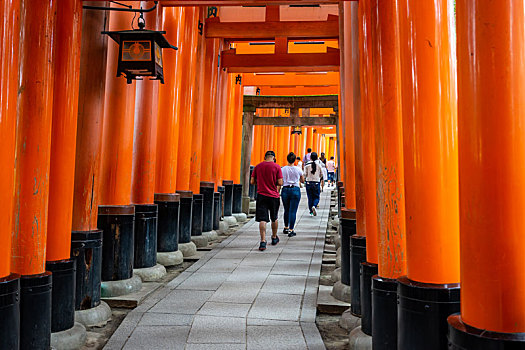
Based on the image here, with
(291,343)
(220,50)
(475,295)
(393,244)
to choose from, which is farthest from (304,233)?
(475,295)

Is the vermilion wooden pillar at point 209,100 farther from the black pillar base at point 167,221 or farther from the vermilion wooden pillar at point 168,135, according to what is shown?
the black pillar base at point 167,221

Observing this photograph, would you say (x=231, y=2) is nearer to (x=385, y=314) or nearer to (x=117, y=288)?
(x=117, y=288)

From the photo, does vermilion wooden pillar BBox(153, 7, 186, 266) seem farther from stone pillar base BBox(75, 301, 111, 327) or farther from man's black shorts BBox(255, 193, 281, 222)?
stone pillar base BBox(75, 301, 111, 327)

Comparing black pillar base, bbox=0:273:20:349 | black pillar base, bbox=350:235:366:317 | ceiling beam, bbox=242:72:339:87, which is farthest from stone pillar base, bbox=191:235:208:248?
ceiling beam, bbox=242:72:339:87

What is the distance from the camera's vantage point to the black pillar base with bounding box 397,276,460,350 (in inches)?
90.7

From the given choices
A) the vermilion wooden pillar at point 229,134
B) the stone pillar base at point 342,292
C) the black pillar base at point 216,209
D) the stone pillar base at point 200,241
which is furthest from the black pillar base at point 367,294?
the vermilion wooden pillar at point 229,134

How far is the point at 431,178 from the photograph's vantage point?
2.39 meters

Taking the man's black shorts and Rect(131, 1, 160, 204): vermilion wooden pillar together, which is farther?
the man's black shorts

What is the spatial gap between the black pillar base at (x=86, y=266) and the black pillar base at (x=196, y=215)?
155 inches

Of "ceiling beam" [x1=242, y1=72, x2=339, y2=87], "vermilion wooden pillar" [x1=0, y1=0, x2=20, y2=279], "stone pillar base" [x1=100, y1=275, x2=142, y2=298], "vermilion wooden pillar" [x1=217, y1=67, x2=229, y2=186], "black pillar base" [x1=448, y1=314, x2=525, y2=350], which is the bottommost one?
"stone pillar base" [x1=100, y1=275, x2=142, y2=298]

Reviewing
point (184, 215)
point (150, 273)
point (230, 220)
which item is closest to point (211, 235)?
point (184, 215)

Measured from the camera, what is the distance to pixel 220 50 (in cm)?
1030

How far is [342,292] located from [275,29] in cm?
561

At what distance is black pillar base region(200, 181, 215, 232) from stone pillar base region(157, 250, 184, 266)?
2.26 meters
